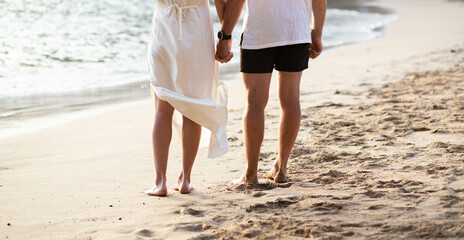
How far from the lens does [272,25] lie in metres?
3.32

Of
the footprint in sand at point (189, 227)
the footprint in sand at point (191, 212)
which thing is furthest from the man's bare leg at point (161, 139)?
the footprint in sand at point (189, 227)

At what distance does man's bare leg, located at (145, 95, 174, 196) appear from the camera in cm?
342

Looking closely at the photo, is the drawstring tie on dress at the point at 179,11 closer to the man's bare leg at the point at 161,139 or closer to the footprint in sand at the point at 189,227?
the man's bare leg at the point at 161,139

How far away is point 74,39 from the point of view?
1276cm

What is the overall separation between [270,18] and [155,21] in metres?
0.65

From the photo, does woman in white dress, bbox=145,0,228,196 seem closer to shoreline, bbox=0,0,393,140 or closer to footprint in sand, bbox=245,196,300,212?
footprint in sand, bbox=245,196,300,212

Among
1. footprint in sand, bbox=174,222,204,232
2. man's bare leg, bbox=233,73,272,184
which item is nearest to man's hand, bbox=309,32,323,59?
man's bare leg, bbox=233,73,272,184

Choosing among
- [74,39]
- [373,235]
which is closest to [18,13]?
[74,39]

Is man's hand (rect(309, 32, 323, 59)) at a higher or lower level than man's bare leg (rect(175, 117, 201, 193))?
higher

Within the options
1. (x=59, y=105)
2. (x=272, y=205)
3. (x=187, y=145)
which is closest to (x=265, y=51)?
(x=187, y=145)

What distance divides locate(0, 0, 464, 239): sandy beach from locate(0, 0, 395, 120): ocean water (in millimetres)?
1538

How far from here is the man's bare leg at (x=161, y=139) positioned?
3416mm

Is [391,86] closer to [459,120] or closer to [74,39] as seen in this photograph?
[459,120]

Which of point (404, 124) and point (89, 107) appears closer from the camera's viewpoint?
point (404, 124)
